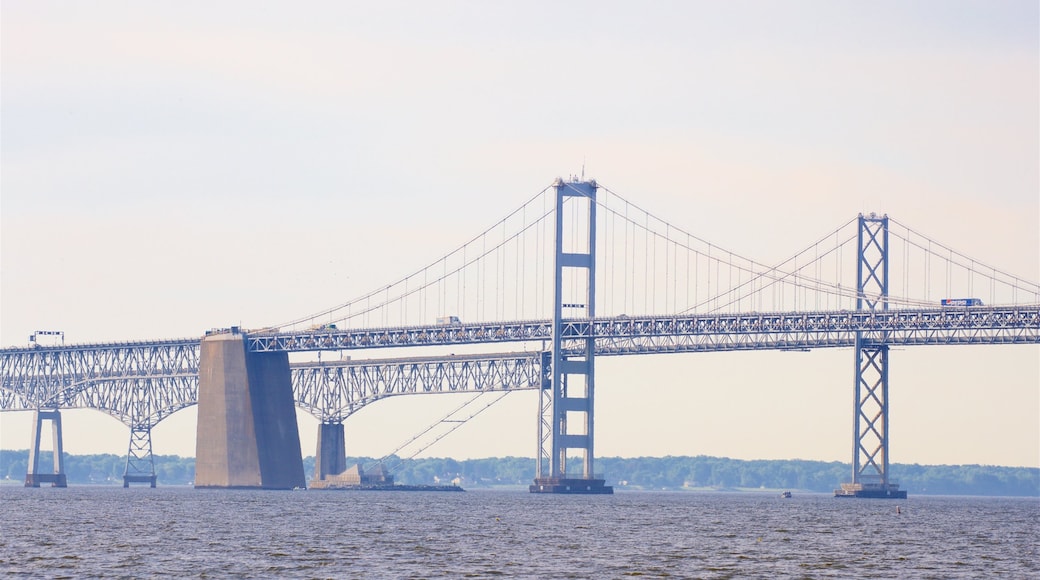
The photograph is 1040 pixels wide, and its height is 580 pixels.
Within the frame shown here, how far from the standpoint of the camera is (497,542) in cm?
6800

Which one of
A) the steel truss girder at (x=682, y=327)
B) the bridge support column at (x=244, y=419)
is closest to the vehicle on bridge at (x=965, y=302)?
the steel truss girder at (x=682, y=327)

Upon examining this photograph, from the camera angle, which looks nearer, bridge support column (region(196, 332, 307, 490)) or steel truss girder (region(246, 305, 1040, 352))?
steel truss girder (region(246, 305, 1040, 352))

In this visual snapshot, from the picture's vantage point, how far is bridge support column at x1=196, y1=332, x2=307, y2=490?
136 meters

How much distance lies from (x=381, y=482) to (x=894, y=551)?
8839 centimetres

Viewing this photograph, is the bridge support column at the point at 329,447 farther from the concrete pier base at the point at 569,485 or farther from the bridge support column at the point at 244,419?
the concrete pier base at the point at 569,485

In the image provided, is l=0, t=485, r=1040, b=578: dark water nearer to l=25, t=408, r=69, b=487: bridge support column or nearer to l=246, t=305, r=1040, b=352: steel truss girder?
l=246, t=305, r=1040, b=352: steel truss girder

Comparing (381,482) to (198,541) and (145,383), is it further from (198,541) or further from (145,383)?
(198,541)

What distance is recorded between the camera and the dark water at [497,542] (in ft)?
183

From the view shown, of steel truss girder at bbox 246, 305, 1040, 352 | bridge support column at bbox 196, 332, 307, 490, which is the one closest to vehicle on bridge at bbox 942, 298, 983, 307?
steel truss girder at bbox 246, 305, 1040, 352

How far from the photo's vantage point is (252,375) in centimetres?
13675

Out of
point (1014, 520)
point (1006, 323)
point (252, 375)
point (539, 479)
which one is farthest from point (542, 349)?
point (1014, 520)

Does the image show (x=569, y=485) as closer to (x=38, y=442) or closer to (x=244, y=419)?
(x=244, y=419)

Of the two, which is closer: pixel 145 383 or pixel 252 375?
pixel 252 375

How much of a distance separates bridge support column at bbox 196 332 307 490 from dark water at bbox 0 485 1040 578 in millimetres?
31693
